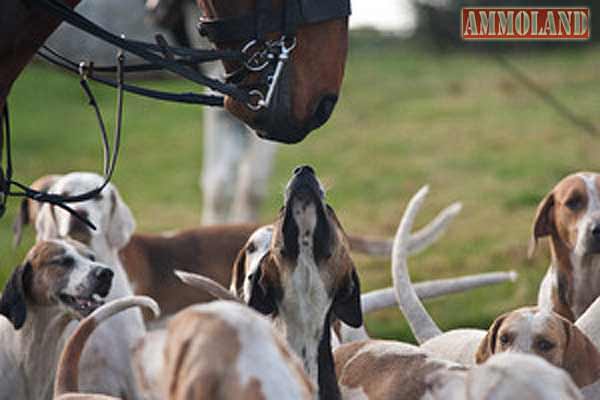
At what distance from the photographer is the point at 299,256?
4645 mm

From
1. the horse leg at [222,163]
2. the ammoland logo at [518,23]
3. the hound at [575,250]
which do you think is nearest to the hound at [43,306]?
the hound at [575,250]

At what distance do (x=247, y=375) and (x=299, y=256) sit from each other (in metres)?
1.52

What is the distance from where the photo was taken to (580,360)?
478 centimetres

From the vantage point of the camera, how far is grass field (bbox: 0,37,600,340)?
10.8 meters

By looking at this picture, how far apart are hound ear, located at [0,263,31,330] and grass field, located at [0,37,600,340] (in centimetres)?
313

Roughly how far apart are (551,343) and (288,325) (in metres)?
0.75

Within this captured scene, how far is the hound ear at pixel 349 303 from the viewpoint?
478cm

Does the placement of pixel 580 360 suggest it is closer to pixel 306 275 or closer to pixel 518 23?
pixel 306 275

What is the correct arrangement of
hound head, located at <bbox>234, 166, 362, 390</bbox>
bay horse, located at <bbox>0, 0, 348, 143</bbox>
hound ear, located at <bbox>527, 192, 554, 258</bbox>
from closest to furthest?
hound head, located at <bbox>234, 166, 362, 390</bbox>
bay horse, located at <bbox>0, 0, 348, 143</bbox>
hound ear, located at <bbox>527, 192, 554, 258</bbox>

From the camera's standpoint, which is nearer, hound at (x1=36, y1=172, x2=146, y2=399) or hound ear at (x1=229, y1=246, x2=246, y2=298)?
hound ear at (x1=229, y1=246, x2=246, y2=298)

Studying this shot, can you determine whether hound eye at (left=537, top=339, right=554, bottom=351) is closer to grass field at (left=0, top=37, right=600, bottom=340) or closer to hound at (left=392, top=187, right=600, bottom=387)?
hound at (left=392, top=187, right=600, bottom=387)

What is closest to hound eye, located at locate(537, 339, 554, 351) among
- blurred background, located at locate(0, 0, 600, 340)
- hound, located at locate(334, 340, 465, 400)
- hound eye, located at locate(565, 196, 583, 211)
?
hound, located at locate(334, 340, 465, 400)

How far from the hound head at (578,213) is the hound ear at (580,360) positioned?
1.39 m

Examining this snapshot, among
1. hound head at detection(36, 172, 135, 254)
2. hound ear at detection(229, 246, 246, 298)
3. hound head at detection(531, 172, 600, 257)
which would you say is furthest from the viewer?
hound head at detection(36, 172, 135, 254)
